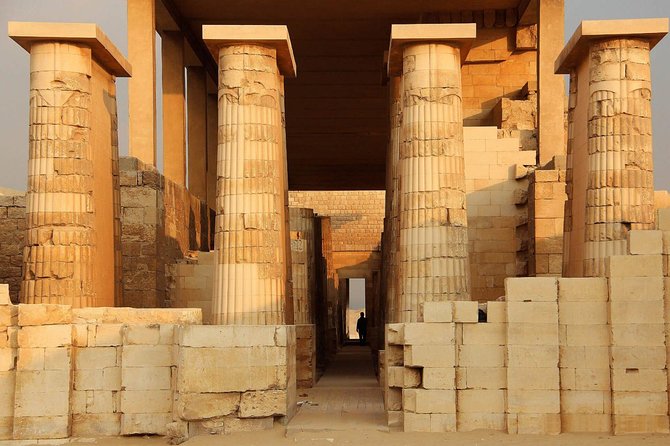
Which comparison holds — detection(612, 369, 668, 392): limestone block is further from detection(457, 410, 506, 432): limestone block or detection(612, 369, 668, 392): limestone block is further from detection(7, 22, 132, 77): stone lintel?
detection(7, 22, 132, 77): stone lintel

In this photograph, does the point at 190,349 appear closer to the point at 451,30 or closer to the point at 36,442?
the point at 36,442

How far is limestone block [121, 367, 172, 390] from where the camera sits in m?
12.6

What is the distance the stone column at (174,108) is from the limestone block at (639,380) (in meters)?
14.9

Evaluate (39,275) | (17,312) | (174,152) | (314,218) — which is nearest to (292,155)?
(174,152)

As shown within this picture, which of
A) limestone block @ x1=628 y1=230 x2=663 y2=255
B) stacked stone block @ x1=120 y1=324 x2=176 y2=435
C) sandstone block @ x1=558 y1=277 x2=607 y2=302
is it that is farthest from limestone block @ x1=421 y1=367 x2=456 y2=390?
stacked stone block @ x1=120 y1=324 x2=176 y2=435

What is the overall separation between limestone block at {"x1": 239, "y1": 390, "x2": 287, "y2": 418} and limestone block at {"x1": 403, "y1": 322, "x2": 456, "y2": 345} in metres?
1.83

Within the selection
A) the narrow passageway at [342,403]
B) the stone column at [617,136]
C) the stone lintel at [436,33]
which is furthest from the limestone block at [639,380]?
the stone lintel at [436,33]

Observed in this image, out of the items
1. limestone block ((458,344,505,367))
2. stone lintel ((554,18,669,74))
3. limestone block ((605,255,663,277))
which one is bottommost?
limestone block ((458,344,505,367))

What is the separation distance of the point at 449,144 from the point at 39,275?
22.9ft

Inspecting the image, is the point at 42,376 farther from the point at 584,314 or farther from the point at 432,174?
the point at 584,314

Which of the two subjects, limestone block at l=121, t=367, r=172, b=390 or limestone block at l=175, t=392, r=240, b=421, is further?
limestone block at l=121, t=367, r=172, b=390

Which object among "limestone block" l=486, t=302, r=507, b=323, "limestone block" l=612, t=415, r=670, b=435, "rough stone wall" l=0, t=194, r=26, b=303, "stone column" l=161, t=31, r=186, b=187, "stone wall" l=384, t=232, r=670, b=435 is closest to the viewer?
"limestone block" l=612, t=415, r=670, b=435

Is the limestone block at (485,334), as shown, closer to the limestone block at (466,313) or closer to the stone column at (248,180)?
the limestone block at (466,313)

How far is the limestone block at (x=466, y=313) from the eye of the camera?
1253cm
